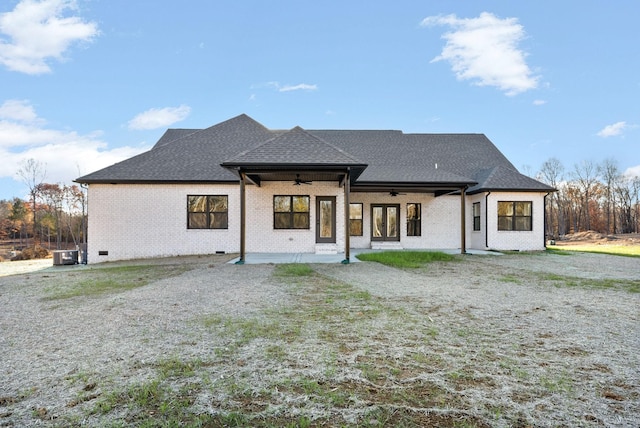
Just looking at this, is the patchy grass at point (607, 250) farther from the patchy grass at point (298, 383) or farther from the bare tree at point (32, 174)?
the bare tree at point (32, 174)

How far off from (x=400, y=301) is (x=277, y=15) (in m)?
14.9

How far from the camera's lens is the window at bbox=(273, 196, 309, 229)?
15875mm

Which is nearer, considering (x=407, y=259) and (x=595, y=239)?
(x=407, y=259)

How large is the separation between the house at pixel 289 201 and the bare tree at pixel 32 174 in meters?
20.8

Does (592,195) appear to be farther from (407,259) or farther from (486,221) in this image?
(407,259)

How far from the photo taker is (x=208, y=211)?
15680mm

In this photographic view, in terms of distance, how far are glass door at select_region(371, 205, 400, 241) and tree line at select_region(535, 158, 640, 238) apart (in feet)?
110

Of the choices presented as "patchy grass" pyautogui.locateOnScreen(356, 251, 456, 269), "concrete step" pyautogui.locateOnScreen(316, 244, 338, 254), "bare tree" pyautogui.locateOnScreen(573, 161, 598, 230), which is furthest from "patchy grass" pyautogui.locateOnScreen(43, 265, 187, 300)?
"bare tree" pyautogui.locateOnScreen(573, 161, 598, 230)

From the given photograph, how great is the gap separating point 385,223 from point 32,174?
30.6m

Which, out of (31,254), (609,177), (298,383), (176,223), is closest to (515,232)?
(176,223)

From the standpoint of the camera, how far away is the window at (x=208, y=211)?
15.7m

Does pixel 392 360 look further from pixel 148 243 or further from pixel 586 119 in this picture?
pixel 586 119

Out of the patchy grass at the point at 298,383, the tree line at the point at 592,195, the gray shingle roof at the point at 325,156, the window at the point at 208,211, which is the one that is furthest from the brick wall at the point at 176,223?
the tree line at the point at 592,195

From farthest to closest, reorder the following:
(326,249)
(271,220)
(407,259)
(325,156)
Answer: (271,220) → (326,249) → (407,259) → (325,156)
